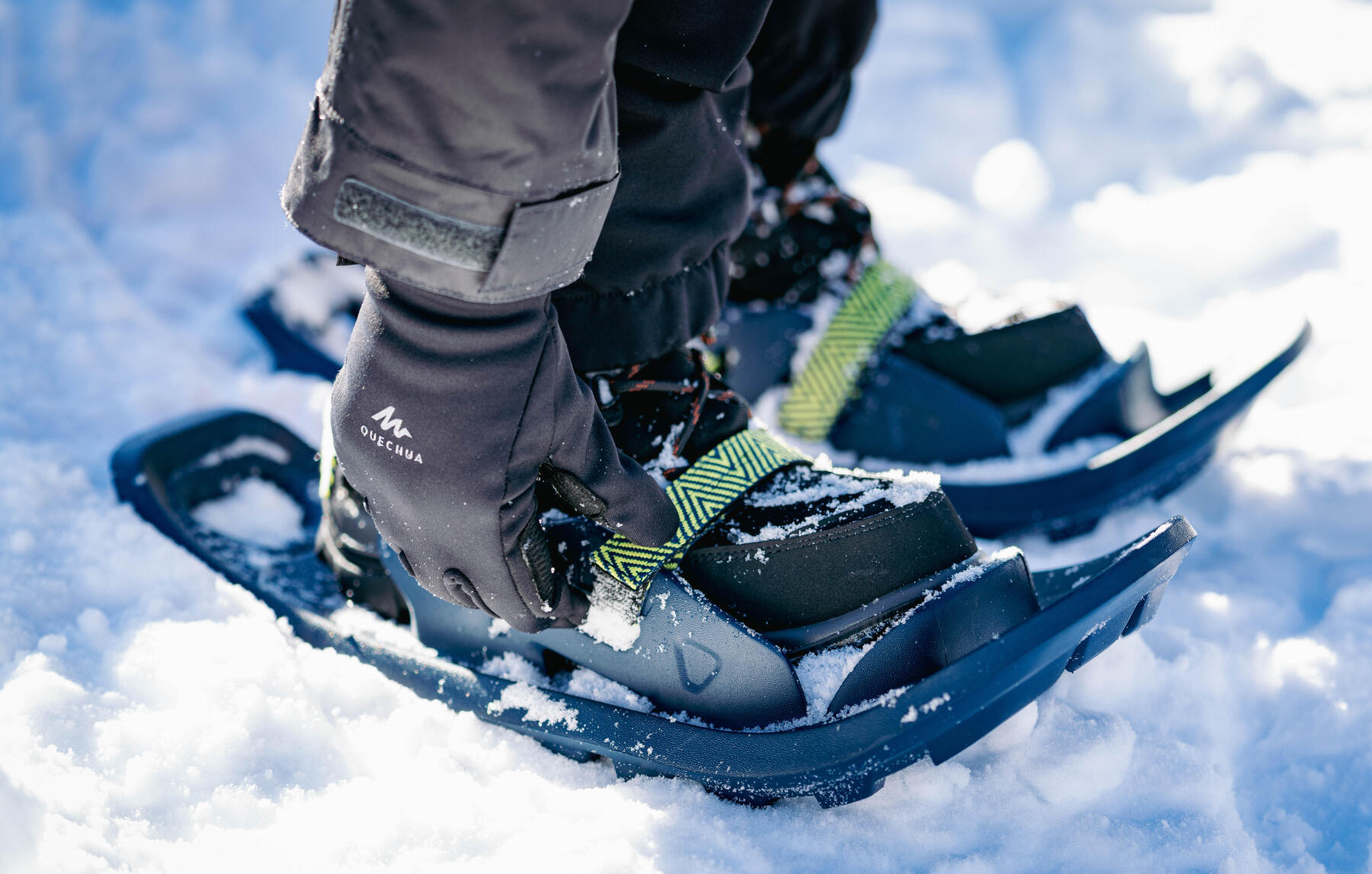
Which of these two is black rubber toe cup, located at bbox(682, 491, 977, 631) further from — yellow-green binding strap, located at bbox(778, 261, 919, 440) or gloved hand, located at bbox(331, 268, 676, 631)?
yellow-green binding strap, located at bbox(778, 261, 919, 440)

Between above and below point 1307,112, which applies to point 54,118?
below

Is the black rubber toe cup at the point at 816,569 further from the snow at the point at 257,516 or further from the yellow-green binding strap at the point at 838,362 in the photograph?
the snow at the point at 257,516

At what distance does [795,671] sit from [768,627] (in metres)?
0.05

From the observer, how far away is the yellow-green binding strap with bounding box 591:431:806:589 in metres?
0.80

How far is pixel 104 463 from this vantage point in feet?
4.00

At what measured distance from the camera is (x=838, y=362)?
4.54 ft

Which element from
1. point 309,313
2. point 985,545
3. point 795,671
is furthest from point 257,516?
point 985,545

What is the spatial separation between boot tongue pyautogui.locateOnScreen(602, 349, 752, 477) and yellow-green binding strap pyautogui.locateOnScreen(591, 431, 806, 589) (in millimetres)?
17

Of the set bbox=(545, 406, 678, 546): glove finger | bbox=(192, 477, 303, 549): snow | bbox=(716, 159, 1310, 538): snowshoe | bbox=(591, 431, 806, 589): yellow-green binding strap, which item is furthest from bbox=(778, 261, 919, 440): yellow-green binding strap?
bbox=(192, 477, 303, 549): snow

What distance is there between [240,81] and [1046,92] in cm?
229

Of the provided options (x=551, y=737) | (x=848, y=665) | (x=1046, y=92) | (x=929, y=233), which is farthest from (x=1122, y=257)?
(x=551, y=737)

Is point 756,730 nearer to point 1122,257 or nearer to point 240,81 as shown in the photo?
point 1122,257

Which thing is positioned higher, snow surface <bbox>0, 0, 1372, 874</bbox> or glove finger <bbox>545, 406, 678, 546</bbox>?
glove finger <bbox>545, 406, 678, 546</bbox>

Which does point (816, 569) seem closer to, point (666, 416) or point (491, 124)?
point (666, 416)
